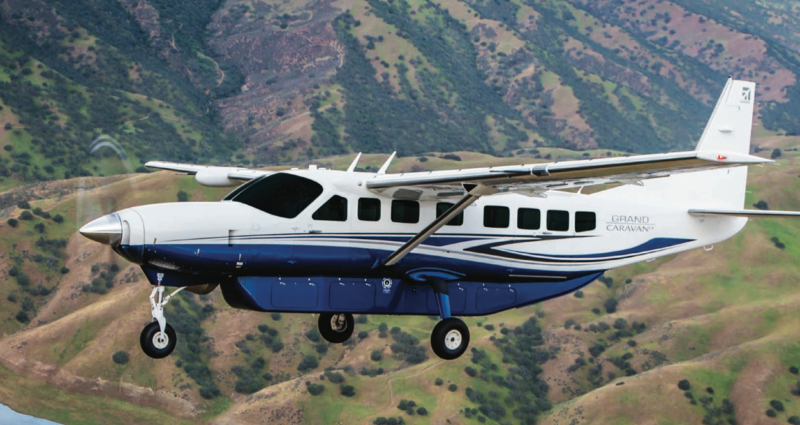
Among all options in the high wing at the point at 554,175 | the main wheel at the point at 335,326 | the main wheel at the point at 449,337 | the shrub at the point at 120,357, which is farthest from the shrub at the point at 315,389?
the high wing at the point at 554,175

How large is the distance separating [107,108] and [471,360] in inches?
4047

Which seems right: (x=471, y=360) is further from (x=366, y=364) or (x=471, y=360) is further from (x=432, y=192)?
(x=432, y=192)

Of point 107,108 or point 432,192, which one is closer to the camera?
point 432,192

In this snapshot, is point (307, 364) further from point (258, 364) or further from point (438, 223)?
point (438, 223)

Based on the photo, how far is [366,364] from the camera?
12138cm

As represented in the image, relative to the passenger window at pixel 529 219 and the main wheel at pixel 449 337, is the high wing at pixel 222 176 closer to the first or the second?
the main wheel at pixel 449 337

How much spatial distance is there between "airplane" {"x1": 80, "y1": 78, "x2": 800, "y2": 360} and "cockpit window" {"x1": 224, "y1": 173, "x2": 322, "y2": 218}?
0.09 ft

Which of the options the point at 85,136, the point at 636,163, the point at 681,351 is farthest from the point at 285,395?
the point at 636,163

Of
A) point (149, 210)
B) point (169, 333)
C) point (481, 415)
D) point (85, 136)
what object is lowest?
point (481, 415)

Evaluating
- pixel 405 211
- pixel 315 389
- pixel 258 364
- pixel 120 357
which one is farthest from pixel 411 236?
pixel 258 364

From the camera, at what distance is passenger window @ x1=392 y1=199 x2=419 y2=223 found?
24328mm

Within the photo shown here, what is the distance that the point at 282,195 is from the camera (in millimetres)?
23469

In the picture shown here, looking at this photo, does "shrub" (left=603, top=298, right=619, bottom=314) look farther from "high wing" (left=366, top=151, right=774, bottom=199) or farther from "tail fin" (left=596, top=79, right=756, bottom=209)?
"high wing" (left=366, top=151, right=774, bottom=199)

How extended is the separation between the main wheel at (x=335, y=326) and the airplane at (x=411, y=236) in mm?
30
